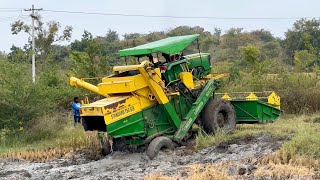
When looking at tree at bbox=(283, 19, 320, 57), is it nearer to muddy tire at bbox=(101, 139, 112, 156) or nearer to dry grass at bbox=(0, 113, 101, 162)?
dry grass at bbox=(0, 113, 101, 162)

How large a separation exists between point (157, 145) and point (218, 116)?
2.42 m

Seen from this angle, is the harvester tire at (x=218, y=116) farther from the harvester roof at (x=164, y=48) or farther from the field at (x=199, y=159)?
the harvester roof at (x=164, y=48)

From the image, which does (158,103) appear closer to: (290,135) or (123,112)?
(123,112)

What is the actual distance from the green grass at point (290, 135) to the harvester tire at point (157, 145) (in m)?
0.68

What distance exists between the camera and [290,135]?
11.2m

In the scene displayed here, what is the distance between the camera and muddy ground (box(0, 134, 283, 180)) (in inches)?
383

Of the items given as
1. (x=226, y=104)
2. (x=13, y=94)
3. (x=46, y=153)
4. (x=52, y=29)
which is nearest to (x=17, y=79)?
(x=13, y=94)

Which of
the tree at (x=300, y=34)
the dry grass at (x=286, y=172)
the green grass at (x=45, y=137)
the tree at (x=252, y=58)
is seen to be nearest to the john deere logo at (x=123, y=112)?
the green grass at (x=45, y=137)

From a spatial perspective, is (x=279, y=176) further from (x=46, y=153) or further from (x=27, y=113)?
(x=27, y=113)

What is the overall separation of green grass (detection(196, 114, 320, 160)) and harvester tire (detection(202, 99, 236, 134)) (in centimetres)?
24

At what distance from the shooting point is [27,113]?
14.6 m

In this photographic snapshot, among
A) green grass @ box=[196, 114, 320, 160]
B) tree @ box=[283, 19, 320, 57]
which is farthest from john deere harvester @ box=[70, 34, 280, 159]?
tree @ box=[283, 19, 320, 57]

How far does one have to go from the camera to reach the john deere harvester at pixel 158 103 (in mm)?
10867

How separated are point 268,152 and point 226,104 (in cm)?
313
